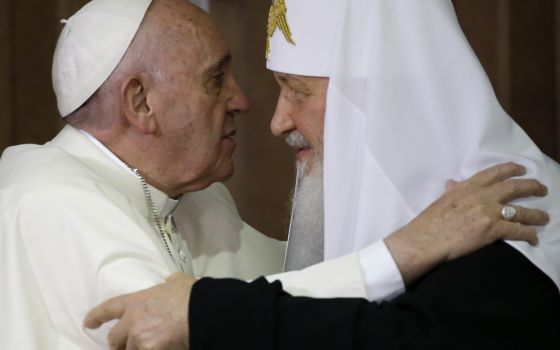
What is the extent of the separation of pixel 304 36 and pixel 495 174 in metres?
0.81

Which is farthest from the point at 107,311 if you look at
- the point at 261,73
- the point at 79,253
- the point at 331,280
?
the point at 261,73

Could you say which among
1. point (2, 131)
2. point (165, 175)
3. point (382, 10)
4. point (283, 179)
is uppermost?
point (382, 10)

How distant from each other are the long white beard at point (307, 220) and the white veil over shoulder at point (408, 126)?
0.39 m

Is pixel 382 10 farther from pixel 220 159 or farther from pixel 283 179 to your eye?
pixel 283 179

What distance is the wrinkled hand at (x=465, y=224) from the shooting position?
3.05m

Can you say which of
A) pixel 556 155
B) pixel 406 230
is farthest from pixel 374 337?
pixel 556 155

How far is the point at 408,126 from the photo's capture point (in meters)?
3.26

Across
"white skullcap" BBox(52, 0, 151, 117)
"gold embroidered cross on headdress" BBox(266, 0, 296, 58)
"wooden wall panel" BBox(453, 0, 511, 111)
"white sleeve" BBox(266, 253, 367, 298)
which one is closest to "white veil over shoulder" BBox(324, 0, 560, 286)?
"white sleeve" BBox(266, 253, 367, 298)

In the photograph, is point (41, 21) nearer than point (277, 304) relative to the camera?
No

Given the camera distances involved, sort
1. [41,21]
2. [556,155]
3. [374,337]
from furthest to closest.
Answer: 1. [41,21]
2. [556,155]
3. [374,337]

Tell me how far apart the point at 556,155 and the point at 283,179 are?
1.54 meters

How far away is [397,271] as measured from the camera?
122 inches

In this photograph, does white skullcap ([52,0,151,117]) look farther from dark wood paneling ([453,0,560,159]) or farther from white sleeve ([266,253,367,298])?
dark wood paneling ([453,0,560,159])

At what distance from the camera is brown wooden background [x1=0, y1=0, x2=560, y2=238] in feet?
17.5
